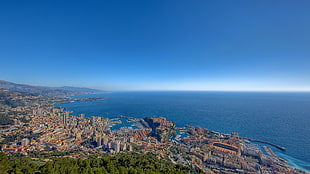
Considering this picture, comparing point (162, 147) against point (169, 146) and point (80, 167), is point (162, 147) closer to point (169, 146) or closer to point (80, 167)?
point (169, 146)

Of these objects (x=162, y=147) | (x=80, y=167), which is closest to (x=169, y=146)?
(x=162, y=147)

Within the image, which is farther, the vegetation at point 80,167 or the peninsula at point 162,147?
the peninsula at point 162,147

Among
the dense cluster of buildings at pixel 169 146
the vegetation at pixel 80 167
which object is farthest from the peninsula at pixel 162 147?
the vegetation at pixel 80 167

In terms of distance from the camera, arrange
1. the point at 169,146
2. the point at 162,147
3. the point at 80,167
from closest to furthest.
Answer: the point at 80,167
the point at 162,147
the point at 169,146

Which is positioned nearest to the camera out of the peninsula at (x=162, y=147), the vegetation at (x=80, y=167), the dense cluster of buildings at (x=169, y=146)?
the vegetation at (x=80, y=167)

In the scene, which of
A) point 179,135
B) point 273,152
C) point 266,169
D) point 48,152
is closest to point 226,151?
point 266,169

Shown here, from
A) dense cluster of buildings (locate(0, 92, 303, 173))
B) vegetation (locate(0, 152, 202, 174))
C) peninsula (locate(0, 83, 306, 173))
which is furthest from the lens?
dense cluster of buildings (locate(0, 92, 303, 173))

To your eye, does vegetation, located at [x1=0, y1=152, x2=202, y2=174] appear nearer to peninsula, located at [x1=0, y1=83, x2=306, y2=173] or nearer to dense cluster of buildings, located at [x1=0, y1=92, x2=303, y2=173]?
peninsula, located at [x1=0, y1=83, x2=306, y2=173]

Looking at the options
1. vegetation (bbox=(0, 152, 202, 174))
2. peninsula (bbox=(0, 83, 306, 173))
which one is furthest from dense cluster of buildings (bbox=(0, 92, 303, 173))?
vegetation (bbox=(0, 152, 202, 174))

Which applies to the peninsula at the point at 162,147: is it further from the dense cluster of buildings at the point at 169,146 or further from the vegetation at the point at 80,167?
the vegetation at the point at 80,167

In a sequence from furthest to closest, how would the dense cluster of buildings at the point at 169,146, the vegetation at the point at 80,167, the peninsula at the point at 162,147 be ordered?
the dense cluster of buildings at the point at 169,146, the peninsula at the point at 162,147, the vegetation at the point at 80,167

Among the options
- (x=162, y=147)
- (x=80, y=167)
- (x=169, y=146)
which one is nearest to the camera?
(x=80, y=167)

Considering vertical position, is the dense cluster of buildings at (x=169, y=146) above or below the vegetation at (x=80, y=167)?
below
